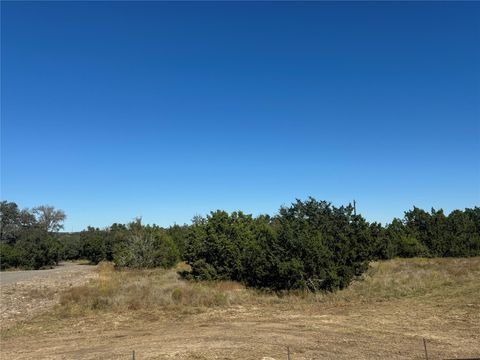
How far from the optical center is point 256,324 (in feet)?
44.2

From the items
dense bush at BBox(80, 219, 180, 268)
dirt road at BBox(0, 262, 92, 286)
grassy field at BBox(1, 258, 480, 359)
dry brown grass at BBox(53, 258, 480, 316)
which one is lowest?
grassy field at BBox(1, 258, 480, 359)

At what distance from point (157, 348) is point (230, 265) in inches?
504

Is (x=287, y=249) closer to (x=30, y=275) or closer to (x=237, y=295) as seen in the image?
(x=237, y=295)

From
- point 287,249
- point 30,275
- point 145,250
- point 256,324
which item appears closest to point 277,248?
point 287,249

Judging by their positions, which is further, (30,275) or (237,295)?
(30,275)

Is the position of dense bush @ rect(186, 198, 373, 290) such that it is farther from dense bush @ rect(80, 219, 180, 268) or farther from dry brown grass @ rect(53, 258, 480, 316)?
dense bush @ rect(80, 219, 180, 268)

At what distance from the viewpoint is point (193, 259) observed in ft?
79.2

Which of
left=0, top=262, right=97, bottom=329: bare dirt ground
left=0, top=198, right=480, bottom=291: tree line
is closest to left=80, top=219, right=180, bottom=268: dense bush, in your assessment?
left=0, top=198, right=480, bottom=291: tree line

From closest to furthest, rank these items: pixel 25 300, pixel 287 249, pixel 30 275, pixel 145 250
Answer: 1. pixel 25 300
2. pixel 287 249
3. pixel 145 250
4. pixel 30 275

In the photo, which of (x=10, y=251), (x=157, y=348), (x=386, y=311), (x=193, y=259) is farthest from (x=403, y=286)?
(x=10, y=251)

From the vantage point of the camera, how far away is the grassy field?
33.8 ft

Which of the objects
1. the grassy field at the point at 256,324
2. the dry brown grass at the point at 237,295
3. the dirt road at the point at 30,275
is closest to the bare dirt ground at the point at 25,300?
the grassy field at the point at 256,324

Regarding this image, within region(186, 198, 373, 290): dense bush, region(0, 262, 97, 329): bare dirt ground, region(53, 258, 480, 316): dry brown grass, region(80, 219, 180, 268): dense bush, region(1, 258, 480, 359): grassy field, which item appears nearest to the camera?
region(1, 258, 480, 359): grassy field

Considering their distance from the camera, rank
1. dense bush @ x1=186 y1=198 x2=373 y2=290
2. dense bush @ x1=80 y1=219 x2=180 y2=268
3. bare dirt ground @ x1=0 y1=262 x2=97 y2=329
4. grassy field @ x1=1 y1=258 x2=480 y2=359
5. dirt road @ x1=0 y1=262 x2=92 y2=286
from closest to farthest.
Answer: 1. grassy field @ x1=1 y1=258 x2=480 y2=359
2. bare dirt ground @ x1=0 y1=262 x2=97 y2=329
3. dense bush @ x1=186 y1=198 x2=373 y2=290
4. dirt road @ x1=0 y1=262 x2=92 y2=286
5. dense bush @ x1=80 y1=219 x2=180 y2=268
